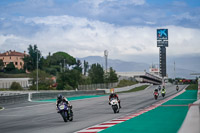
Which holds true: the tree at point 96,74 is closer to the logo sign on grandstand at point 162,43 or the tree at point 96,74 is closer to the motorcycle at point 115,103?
the logo sign on grandstand at point 162,43

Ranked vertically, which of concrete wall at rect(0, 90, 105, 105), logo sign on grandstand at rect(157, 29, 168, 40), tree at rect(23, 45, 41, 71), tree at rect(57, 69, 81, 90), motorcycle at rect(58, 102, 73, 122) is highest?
logo sign on grandstand at rect(157, 29, 168, 40)

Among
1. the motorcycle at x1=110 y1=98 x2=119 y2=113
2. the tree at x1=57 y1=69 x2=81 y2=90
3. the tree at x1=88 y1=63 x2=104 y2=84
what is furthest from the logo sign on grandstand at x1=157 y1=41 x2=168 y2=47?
the motorcycle at x1=110 y1=98 x2=119 y2=113

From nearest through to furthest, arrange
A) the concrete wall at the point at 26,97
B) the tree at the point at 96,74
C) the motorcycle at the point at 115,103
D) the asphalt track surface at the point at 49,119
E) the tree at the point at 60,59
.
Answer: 1. the asphalt track surface at the point at 49,119
2. the motorcycle at the point at 115,103
3. the concrete wall at the point at 26,97
4. the tree at the point at 96,74
5. the tree at the point at 60,59

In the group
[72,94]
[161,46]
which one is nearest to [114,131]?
[72,94]

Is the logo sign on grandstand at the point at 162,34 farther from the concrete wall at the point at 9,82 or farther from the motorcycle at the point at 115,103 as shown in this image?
the motorcycle at the point at 115,103

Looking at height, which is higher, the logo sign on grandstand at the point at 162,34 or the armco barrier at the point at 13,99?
the logo sign on grandstand at the point at 162,34

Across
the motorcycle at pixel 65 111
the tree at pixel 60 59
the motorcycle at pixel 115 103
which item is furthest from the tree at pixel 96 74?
the motorcycle at pixel 65 111

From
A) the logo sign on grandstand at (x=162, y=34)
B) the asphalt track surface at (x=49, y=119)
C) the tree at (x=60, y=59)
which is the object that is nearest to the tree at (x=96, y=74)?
the logo sign on grandstand at (x=162, y=34)

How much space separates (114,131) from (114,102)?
936 centimetres

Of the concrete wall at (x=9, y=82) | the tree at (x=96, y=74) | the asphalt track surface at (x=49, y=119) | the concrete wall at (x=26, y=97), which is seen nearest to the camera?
the asphalt track surface at (x=49, y=119)

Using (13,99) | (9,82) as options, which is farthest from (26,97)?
(9,82)

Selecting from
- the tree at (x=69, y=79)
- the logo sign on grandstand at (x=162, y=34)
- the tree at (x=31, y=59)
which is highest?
the logo sign on grandstand at (x=162, y=34)

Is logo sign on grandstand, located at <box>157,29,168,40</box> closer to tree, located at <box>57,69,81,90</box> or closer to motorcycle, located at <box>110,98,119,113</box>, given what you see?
tree, located at <box>57,69,81,90</box>

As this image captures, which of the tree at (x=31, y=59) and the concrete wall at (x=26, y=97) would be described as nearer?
the concrete wall at (x=26, y=97)
